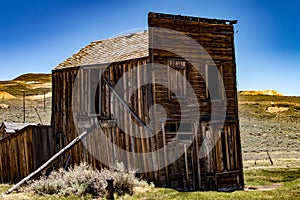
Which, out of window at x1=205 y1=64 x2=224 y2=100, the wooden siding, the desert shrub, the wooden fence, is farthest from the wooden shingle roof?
the desert shrub

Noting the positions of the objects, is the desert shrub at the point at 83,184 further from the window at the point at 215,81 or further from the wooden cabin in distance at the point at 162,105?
the window at the point at 215,81

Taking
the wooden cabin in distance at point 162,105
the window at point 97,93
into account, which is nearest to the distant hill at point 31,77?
the wooden cabin in distance at point 162,105

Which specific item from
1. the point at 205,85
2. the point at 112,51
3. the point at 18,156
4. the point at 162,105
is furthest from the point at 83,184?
the point at 112,51

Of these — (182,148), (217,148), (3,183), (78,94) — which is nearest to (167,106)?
(182,148)

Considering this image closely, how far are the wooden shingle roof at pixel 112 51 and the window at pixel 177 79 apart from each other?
131 centimetres

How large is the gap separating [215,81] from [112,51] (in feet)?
17.1

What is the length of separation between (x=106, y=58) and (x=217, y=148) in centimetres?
672

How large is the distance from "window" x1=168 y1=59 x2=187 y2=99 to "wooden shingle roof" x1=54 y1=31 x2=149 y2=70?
4.29 ft

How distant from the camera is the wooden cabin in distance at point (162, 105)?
57.5ft

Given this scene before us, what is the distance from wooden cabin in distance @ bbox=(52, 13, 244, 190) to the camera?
17.5 m

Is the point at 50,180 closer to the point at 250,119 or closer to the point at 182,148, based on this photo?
the point at 182,148

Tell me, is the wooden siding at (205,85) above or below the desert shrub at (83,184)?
above

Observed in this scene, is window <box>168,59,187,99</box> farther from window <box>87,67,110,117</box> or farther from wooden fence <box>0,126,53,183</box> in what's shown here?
wooden fence <box>0,126,53,183</box>

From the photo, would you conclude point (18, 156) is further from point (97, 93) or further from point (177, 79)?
point (177, 79)
